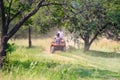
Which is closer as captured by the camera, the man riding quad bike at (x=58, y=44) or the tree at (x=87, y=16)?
the tree at (x=87, y=16)

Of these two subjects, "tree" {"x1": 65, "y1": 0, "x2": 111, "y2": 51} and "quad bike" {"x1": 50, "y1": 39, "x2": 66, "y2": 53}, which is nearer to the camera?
"tree" {"x1": 65, "y1": 0, "x2": 111, "y2": 51}

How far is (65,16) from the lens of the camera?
13.9 meters

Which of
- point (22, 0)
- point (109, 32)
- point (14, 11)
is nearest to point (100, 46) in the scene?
point (109, 32)

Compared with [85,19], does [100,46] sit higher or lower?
lower

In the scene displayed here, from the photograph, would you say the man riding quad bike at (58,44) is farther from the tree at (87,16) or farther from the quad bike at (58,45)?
the tree at (87,16)

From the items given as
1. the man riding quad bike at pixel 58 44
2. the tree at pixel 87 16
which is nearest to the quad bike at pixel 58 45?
the man riding quad bike at pixel 58 44

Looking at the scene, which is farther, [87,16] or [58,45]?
[58,45]

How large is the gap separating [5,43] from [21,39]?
28487mm

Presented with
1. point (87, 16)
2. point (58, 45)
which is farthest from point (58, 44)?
point (87, 16)

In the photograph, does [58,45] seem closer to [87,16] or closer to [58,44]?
[58,44]

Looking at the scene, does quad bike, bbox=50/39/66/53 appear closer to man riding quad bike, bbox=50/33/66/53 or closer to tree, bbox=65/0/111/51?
man riding quad bike, bbox=50/33/66/53

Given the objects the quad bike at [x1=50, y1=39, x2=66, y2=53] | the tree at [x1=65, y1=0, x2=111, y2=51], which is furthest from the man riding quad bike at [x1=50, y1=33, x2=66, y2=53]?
the tree at [x1=65, y1=0, x2=111, y2=51]

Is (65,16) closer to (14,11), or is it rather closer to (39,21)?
(14,11)

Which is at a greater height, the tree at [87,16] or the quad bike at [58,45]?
the tree at [87,16]
